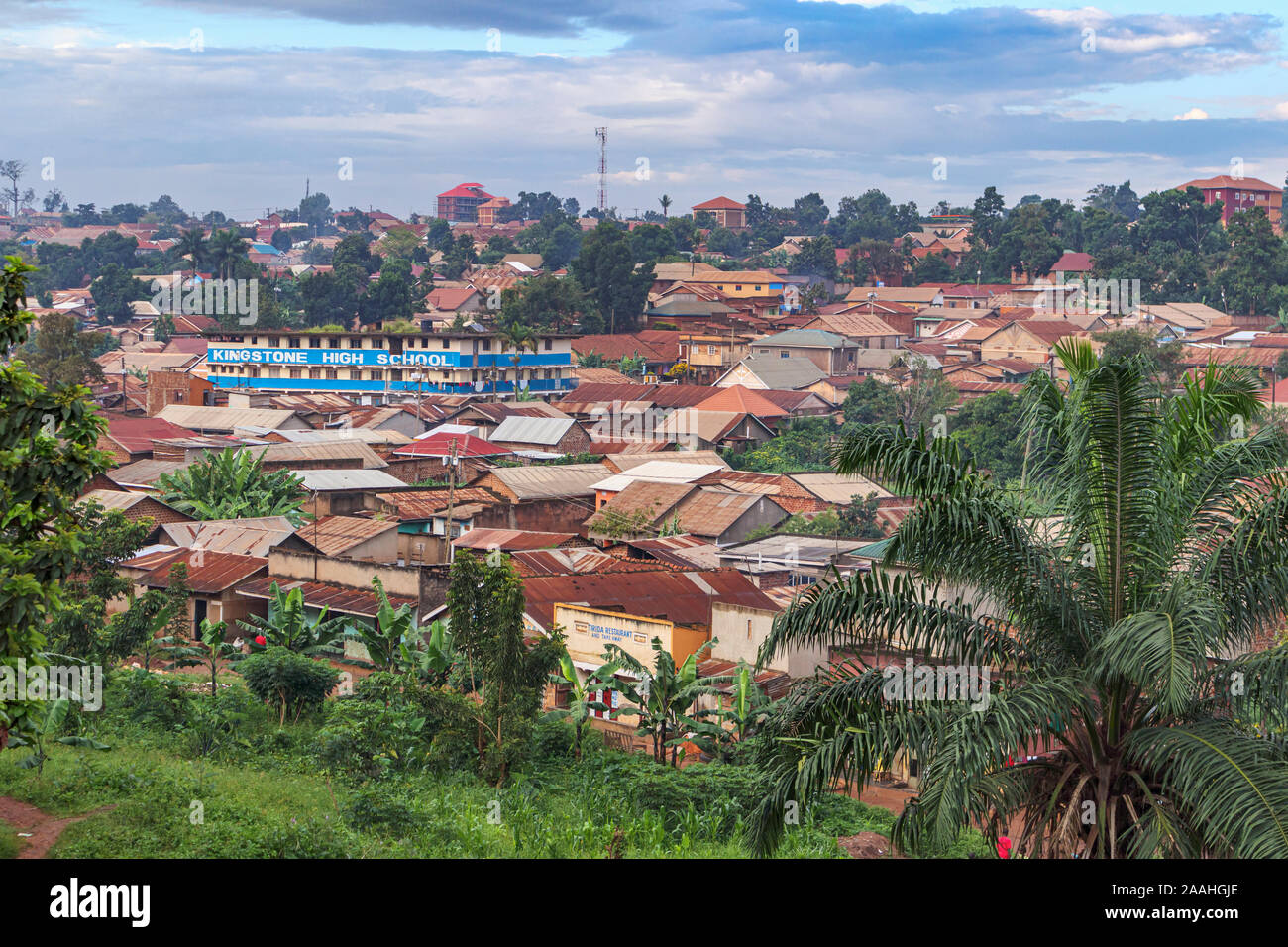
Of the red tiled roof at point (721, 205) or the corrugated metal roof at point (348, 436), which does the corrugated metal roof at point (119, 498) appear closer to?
the corrugated metal roof at point (348, 436)

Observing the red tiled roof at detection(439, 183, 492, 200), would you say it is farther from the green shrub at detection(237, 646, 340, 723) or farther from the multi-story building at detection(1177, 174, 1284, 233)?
the green shrub at detection(237, 646, 340, 723)

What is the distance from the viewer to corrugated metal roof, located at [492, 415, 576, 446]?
43.6m

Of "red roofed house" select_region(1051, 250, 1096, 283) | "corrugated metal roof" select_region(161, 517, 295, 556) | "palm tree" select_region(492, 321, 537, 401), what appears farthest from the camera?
"red roofed house" select_region(1051, 250, 1096, 283)

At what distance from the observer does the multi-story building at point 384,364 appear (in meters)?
56.8

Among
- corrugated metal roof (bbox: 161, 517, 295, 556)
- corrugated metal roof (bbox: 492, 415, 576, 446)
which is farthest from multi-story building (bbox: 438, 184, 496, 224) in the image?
corrugated metal roof (bbox: 161, 517, 295, 556)

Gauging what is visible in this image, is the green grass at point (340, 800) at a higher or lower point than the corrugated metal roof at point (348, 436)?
lower

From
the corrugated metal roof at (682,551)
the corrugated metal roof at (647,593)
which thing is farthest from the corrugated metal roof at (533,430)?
the corrugated metal roof at (647,593)

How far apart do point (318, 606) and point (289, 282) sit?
8100 centimetres

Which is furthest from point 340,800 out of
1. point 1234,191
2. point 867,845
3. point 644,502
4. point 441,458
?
point 1234,191

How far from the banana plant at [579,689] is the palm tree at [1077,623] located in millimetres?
7765

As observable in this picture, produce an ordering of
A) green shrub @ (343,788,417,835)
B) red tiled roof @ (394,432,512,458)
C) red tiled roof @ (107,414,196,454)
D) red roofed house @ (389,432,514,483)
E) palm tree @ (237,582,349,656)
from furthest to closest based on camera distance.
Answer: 1. red tiled roof @ (394,432,512,458)
2. red roofed house @ (389,432,514,483)
3. red tiled roof @ (107,414,196,454)
4. palm tree @ (237,582,349,656)
5. green shrub @ (343,788,417,835)

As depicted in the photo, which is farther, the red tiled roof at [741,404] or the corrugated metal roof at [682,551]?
the red tiled roof at [741,404]

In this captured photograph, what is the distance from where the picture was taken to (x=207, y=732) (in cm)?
1567

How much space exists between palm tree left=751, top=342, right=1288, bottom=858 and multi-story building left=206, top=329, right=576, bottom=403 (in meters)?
49.1
